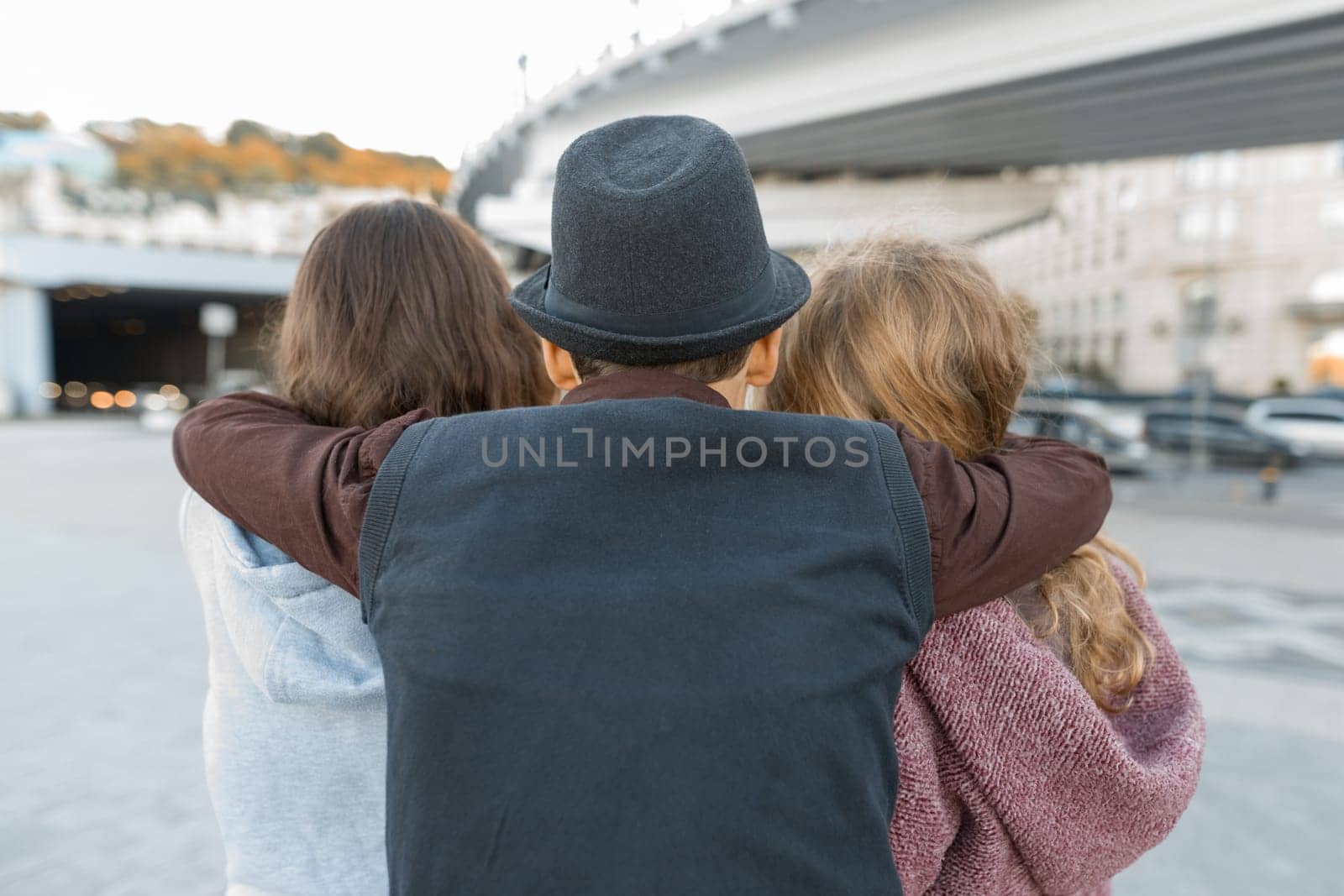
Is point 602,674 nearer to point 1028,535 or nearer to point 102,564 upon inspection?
point 1028,535

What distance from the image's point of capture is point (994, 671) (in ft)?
3.87

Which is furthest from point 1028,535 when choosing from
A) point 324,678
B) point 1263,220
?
point 1263,220

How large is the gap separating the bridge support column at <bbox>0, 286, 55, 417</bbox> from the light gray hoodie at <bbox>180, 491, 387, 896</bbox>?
32.7 m

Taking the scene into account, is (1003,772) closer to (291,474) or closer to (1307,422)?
(291,474)

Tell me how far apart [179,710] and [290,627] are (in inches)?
133

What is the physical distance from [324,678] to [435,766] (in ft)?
1.66

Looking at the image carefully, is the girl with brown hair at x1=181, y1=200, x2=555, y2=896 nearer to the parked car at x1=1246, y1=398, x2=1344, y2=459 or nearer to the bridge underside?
the bridge underside

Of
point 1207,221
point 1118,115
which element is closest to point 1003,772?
point 1118,115

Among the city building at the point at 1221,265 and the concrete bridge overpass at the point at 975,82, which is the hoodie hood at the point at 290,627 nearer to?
the concrete bridge overpass at the point at 975,82

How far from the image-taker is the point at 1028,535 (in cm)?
116

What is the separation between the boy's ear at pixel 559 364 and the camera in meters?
1.21

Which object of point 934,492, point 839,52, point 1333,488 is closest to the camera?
point 934,492

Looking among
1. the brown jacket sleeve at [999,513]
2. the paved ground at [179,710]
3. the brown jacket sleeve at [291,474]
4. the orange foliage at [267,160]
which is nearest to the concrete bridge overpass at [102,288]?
the orange foliage at [267,160]

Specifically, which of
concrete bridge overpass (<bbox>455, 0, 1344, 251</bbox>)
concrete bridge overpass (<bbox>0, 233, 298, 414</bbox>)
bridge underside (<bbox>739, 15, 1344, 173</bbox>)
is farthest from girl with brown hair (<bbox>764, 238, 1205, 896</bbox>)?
concrete bridge overpass (<bbox>0, 233, 298, 414</bbox>)
